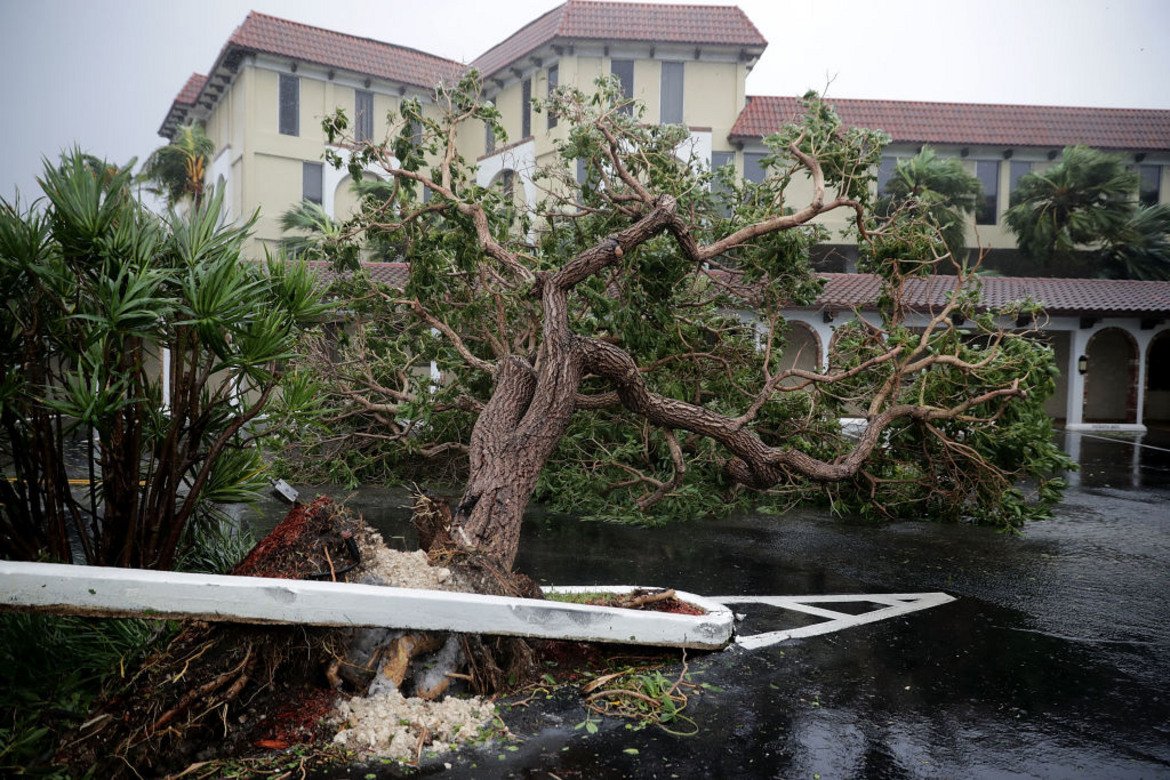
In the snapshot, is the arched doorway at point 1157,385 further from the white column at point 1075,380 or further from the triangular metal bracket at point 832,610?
the triangular metal bracket at point 832,610

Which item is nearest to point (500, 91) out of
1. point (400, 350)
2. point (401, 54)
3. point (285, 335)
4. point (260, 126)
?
point (401, 54)

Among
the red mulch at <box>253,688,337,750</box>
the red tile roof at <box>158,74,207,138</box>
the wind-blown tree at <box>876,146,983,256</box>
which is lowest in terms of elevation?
the red mulch at <box>253,688,337,750</box>

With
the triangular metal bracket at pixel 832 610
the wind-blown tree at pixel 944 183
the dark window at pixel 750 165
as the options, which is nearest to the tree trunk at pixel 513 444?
the triangular metal bracket at pixel 832 610

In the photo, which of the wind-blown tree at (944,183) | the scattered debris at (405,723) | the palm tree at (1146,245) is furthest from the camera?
the palm tree at (1146,245)

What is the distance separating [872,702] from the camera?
434 centimetres

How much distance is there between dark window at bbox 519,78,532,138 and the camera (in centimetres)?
2812

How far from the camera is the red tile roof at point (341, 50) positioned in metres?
27.2

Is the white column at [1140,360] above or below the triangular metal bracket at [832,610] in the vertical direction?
above

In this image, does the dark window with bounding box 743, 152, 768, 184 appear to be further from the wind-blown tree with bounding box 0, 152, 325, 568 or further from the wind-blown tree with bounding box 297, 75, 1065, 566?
the wind-blown tree with bounding box 0, 152, 325, 568

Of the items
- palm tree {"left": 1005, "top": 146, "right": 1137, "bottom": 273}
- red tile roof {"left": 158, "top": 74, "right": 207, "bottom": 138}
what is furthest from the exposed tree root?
red tile roof {"left": 158, "top": 74, "right": 207, "bottom": 138}

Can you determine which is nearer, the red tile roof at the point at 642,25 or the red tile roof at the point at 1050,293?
the red tile roof at the point at 1050,293

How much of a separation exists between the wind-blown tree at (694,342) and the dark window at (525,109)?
18.6 m

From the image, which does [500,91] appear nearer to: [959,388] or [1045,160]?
[1045,160]

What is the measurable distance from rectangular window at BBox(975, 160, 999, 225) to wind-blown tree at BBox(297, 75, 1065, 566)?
22.9 m
